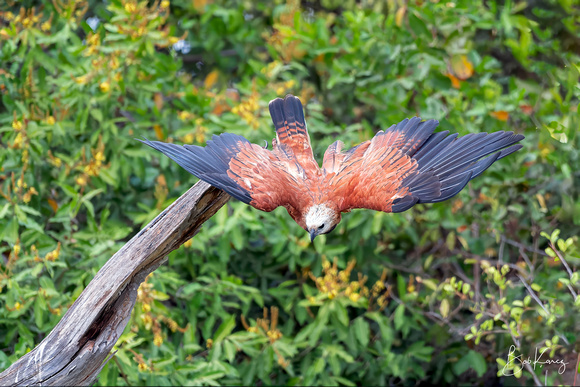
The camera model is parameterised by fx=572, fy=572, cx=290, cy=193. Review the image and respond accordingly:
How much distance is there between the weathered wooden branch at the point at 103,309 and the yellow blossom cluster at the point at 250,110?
48.9 inches

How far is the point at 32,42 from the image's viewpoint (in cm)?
362

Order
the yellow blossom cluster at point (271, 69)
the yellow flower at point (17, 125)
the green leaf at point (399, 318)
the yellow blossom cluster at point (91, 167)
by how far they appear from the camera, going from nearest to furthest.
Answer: the yellow flower at point (17, 125) < the yellow blossom cluster at point (91, 167) < the green leaf at point (399, 318) < the yellow blossom cluster at point (271, 69)

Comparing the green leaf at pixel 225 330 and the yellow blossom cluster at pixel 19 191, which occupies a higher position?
the yellow blossom cluster at pixel 19 191

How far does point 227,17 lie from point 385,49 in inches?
58.2

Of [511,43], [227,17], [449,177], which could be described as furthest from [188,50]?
[449,177]

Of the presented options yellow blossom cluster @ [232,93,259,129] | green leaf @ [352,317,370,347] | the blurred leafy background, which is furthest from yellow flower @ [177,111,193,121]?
green leaf @ [352,317,370,347]

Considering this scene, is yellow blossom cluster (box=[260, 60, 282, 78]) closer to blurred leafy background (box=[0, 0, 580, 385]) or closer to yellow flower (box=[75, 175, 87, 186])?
blurred leafy background (box=[0, 0, 580, 385])

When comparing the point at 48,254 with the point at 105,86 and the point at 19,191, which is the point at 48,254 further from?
the point at 105,86

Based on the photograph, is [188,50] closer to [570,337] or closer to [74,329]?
[74,329]

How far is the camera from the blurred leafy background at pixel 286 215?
3418mm

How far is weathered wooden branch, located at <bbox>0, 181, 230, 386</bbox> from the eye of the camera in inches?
100

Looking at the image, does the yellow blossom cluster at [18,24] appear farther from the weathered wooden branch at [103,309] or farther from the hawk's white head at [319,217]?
the hawk's white head at [319,217]

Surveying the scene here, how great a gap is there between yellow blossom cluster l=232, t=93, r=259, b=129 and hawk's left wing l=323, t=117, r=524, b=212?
0.95m

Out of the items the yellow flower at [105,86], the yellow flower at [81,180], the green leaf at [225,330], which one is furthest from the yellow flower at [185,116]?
the green leaf at [225,330]
